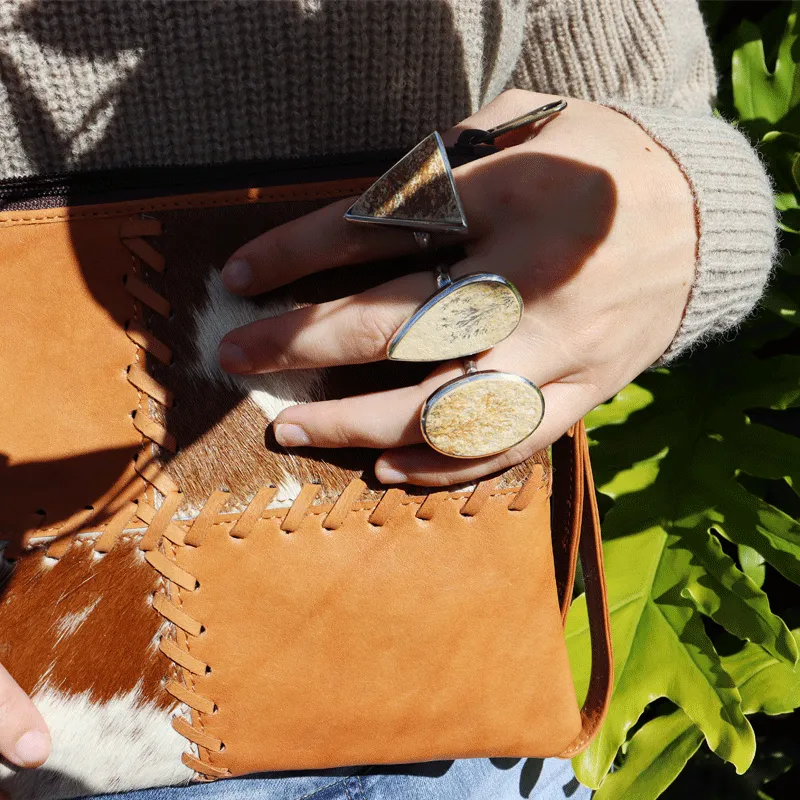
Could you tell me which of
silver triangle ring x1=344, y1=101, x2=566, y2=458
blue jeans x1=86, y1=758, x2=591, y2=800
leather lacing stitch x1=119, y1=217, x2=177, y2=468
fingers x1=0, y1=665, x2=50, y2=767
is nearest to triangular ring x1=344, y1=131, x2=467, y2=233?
silver triangle ring x1=344, y1=101, x2=566, y2=458

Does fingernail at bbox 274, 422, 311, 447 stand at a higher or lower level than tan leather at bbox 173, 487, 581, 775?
higher

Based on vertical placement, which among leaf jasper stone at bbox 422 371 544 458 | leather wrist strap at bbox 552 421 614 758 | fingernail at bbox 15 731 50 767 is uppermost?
leaf jasper stone at bbox 422 371 544 458

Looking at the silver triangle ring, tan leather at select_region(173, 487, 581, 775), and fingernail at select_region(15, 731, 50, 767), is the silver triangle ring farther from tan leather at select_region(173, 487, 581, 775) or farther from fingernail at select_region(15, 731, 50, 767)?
fingernail at select_region(15, 731, 50, 767)

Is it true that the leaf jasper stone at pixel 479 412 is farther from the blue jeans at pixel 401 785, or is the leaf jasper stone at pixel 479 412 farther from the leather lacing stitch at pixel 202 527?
the blue jeans at pixel 401 785

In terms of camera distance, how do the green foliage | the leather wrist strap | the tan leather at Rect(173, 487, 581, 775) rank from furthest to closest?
1. the green foliage
2. the leather wrist strap
3. the tan leather at Rect(173, 487, 581, 775)

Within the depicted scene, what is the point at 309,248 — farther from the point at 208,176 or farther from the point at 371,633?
the point at 371,633

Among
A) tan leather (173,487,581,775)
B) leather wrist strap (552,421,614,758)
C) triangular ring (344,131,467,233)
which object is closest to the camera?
triangular ring (344,131,467,233)

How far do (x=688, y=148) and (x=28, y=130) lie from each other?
2.44 ft

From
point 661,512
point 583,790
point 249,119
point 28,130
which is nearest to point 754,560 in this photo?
point 661,512

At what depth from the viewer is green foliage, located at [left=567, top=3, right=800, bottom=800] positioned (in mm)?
1146

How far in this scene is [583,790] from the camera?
117 cm

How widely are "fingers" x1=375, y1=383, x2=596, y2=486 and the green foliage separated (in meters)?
0.60

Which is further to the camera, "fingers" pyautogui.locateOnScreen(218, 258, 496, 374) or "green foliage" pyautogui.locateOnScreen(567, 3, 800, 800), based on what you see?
"green foliage" pyautogui.locateOnScreen(567, 3, 800, 800)

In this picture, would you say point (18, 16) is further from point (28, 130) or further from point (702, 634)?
point (702, 634)
